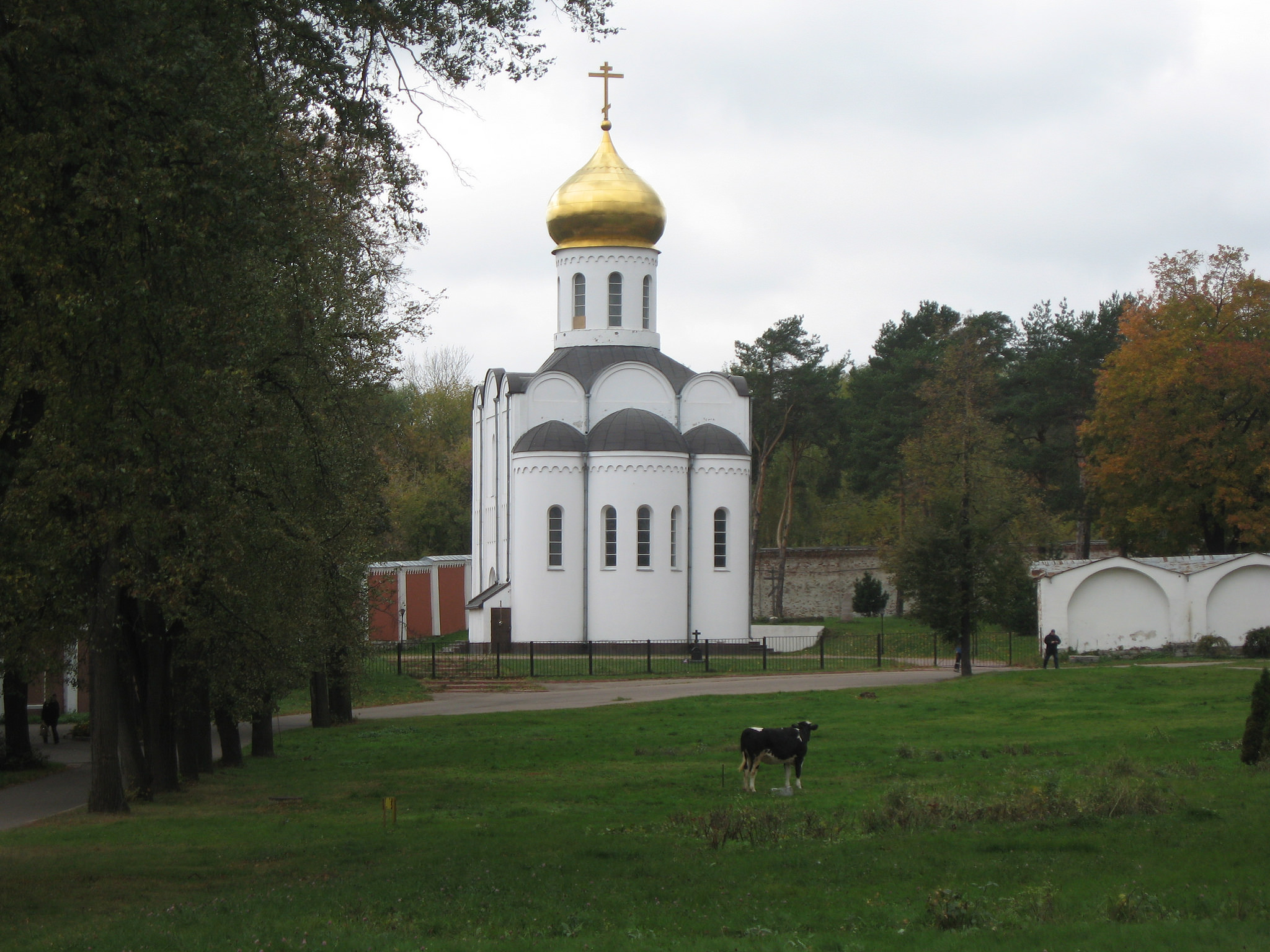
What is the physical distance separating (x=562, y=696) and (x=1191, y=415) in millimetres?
22297

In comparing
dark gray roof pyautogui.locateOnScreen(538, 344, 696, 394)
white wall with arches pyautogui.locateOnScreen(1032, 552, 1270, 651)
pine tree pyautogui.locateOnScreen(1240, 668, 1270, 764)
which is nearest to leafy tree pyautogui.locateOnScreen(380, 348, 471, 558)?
dark gray roof pyautogui.locateOnScreen(538, 344, 696, 394)

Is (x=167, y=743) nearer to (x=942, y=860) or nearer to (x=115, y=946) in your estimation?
(x=115, y=946)

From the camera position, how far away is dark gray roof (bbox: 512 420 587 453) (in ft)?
127

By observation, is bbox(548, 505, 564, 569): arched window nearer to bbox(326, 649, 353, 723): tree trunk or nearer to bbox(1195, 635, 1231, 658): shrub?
bbox(326, 649, 353, 723): tree trunk

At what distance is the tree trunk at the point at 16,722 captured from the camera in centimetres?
1916

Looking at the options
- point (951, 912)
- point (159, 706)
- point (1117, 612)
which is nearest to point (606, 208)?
point (1117, 612)

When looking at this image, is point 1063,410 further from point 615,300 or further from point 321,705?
point 321,705

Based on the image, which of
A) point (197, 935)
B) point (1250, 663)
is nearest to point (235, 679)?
point (197, 935)

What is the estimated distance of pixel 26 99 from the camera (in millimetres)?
8914

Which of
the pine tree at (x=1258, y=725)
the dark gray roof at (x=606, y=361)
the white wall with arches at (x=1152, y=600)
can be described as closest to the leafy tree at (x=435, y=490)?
the dark gray roof at (x=606, y=361)

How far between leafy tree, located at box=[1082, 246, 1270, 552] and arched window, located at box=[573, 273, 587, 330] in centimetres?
1650

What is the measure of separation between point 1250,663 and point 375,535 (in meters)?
20.6

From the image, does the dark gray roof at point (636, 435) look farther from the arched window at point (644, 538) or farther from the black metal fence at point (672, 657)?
the black metal fence at point (672, 657)

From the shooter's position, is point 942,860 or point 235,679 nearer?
point 942,860
